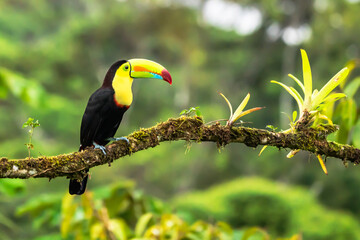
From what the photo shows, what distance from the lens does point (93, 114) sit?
2.45m

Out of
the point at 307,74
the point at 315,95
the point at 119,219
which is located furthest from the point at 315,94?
the point at 119,219

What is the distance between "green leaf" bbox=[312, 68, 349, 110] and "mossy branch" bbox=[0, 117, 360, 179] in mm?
111

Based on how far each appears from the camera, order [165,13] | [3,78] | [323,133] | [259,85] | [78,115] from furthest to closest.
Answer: [259,85] < [165,13] < [78,115] < [3,78] < [323,133]

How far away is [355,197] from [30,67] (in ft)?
39.8

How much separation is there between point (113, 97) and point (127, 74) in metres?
0.14

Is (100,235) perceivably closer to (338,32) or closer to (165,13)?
(165,13)

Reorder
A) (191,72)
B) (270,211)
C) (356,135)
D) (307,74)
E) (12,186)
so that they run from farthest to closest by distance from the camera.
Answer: (191,72)
(270,211)
(12,186)
(356,135)
(307,74)

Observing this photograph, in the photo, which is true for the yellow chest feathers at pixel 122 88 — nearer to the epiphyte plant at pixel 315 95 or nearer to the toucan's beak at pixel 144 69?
the toucan's beak at pixel 144 69

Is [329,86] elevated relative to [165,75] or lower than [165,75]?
lower

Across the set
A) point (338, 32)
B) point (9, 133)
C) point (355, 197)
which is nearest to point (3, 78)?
point (9, 133)

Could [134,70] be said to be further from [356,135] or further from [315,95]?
[356,135]

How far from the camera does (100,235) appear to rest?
2.68m

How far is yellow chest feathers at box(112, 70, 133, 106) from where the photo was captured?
237cm

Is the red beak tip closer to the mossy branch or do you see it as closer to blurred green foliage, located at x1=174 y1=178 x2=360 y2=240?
the mossy branch
